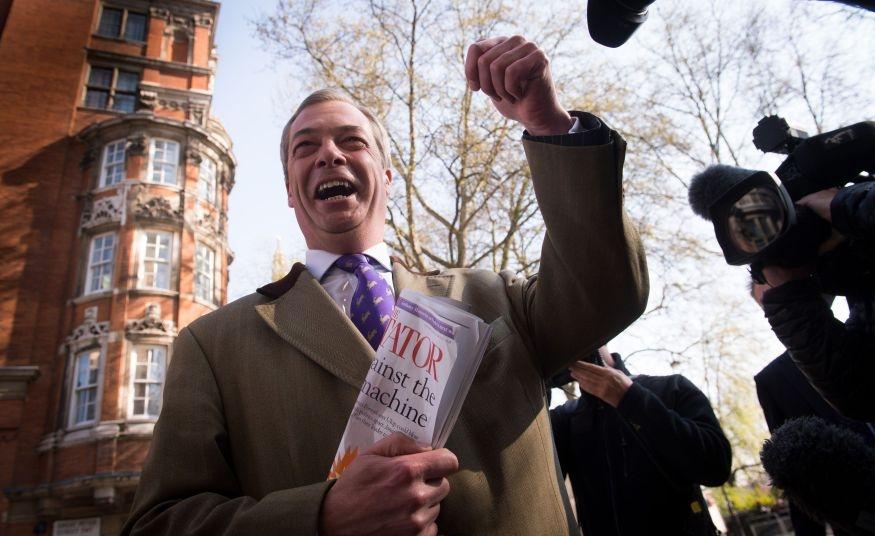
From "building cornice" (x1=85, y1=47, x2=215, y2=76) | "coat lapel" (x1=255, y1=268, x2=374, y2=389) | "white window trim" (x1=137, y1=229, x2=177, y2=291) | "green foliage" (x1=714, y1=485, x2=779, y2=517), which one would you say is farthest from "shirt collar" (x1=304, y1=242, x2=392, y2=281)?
"green foliage" (x1=714, y1=485, x2=779, y2=517)

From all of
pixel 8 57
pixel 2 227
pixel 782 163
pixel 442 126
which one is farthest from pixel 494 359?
pixel 8 57

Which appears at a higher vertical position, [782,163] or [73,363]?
[73,363]

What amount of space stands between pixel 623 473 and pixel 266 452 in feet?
7.09

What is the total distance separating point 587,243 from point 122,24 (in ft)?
80.9

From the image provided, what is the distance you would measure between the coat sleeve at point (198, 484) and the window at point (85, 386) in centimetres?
1559

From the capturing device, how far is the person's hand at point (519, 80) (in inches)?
50.6

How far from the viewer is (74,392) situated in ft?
48.1

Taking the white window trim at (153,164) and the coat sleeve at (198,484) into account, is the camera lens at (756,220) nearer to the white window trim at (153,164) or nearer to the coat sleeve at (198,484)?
the coat sleeve at (198,484)

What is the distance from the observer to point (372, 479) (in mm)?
1012

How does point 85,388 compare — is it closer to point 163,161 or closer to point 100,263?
point 100,263

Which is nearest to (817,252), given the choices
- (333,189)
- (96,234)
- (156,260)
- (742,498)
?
(333,189)

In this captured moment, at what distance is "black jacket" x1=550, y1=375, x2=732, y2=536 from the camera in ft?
8.66

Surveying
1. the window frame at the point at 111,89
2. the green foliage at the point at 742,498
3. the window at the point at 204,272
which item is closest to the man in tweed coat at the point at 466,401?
the window at the point at 204,272

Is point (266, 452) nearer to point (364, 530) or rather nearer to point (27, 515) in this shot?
point (364, 530)
